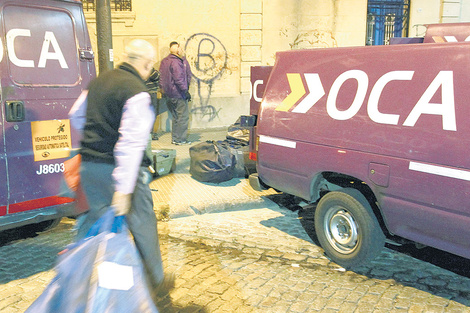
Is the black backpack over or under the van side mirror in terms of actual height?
under

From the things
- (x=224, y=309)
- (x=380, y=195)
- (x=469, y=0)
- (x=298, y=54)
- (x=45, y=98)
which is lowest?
(x=224, y=309)

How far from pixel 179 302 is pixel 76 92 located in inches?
91.1

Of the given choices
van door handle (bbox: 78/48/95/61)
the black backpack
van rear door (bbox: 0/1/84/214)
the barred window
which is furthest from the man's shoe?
the barred window

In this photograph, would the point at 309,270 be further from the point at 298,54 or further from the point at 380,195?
the point at 298,54

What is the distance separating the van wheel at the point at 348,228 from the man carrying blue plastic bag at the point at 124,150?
74.6 inches

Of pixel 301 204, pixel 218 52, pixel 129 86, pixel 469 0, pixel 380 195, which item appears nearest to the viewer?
pixel 129 86

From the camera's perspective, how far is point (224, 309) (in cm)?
372

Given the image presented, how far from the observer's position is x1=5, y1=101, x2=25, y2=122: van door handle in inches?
167

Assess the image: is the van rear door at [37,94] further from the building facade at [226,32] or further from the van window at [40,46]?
the building facade at [226,32]

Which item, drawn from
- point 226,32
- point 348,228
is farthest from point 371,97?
point 226,32

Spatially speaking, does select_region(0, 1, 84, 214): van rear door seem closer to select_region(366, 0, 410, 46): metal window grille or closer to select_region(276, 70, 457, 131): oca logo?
select_region(276, 70, 457, 131): oca logo

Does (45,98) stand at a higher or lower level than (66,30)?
lower

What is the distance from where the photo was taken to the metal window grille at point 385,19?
13484 millimetres

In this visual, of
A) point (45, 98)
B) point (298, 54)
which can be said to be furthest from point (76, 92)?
point (298, 54)
